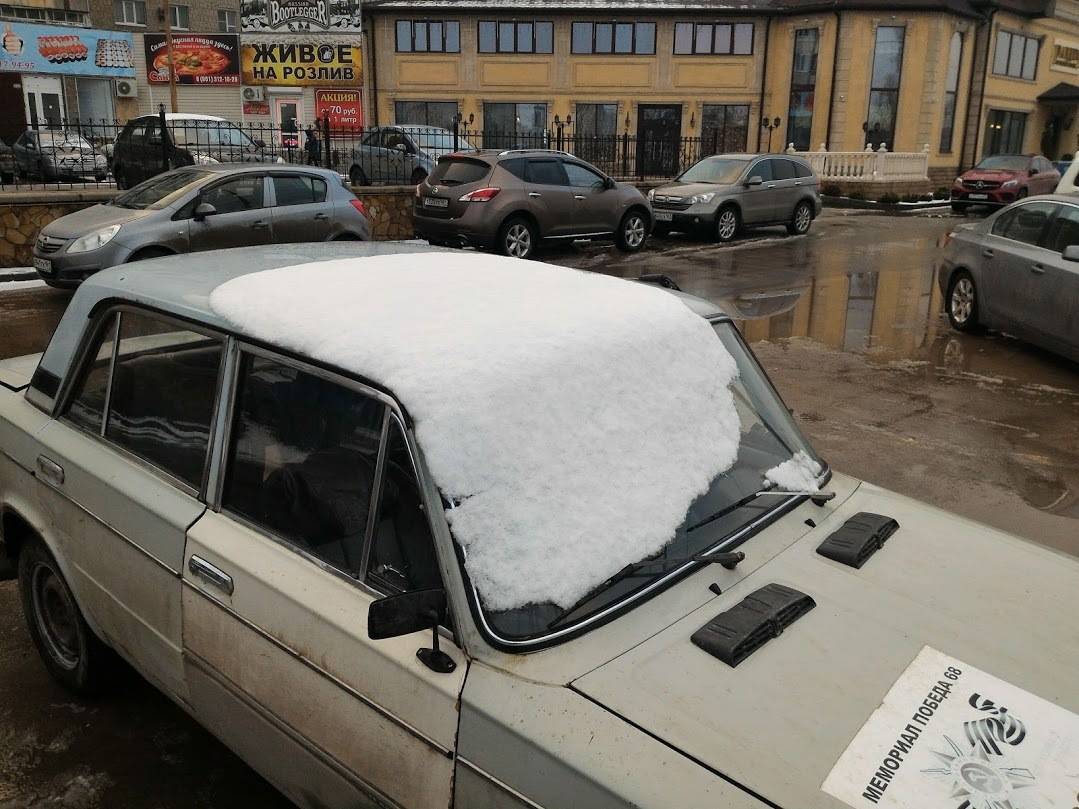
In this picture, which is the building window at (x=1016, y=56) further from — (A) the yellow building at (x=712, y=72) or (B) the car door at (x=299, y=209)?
(B) the car door at (x=299, y=209)

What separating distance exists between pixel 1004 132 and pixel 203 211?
122 feet

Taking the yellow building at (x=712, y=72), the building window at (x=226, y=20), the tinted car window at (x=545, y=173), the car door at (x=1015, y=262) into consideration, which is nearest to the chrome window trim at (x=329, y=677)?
the car door at (x=1015, y=262)

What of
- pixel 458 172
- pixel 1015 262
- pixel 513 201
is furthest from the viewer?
pixel 458 172

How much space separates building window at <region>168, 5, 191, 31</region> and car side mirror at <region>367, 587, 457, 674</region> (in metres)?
51.8

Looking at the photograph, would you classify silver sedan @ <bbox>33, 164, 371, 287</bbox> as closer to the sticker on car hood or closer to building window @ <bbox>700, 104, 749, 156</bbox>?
the sticker on car hood

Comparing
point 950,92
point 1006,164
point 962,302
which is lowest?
point 962,302

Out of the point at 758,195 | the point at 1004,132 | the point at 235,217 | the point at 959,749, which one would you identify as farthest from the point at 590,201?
the point at 1004,132

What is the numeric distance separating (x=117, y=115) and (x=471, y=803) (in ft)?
153

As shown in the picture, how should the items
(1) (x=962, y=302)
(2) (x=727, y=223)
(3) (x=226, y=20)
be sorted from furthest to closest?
(3) (x=226, y=20) → (2) (x=727, y=223) → (1) (x=962, y=302)

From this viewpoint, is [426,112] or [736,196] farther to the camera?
[426,112]

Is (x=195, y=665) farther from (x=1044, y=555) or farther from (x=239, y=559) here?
(x=1044, y=555)

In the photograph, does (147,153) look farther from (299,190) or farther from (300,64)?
(300,64)

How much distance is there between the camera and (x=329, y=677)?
227cm

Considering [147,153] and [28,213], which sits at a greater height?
[147,153]
